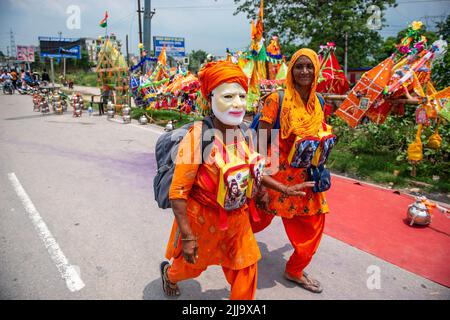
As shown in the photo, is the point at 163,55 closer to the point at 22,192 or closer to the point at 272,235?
the point at 22,192

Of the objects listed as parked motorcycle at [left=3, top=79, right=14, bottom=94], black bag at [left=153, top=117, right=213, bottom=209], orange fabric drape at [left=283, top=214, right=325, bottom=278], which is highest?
parked motorcycle at [left=3, top=79, right=14, bottom=94]

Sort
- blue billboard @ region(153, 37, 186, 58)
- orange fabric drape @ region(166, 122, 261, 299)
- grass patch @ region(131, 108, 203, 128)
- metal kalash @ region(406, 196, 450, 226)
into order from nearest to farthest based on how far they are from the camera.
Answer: orange fabric drape @ region(166, 122, 261, 299), metal kalash @ region(406, 196, 450, 226), grass patch @ region(131, 108, 203, 128), blue billboard @ region(153, 37, 186, 58)

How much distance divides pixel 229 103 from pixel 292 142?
81 centimetres

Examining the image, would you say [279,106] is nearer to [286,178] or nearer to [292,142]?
[292,142]

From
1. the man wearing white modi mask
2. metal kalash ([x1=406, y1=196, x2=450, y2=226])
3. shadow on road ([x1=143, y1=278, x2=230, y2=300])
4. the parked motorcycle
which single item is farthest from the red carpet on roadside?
the parked motorcycle

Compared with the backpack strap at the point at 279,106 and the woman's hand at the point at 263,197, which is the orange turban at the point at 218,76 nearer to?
the backpack strap at the point at 279,106

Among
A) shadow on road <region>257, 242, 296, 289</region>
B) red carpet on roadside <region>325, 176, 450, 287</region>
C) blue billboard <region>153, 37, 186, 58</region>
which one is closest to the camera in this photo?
shadow on road <region>257, 242, 296, 289</region>

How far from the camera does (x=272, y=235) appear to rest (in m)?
3.56

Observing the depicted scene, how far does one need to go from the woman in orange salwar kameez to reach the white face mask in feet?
2.11

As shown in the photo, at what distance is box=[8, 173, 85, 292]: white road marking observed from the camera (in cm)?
263

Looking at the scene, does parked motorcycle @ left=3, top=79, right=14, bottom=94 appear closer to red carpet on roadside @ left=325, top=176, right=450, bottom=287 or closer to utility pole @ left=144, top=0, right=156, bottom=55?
utility pole @ left=144, top=0, right=156, bottom=55

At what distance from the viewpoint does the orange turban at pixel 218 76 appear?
5.78ft

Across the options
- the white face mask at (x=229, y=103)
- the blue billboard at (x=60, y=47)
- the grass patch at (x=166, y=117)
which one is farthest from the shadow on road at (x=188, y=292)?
the blue billboard at (x=60, y=47)
